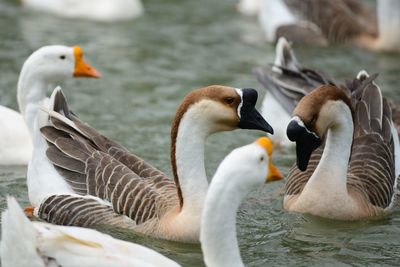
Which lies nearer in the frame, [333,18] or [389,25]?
[389,25]

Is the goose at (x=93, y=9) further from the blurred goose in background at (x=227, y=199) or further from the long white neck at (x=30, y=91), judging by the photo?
the blurred goose in background at (x=227, y=199)

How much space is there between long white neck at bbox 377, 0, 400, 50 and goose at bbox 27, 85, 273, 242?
22.0 feet

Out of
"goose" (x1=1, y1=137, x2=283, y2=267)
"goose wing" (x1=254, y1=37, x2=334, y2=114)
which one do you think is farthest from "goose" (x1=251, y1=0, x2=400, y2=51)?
"goose" (x1=1, y1=137, x2=283, y2=267)

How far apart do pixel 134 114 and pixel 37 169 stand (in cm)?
320

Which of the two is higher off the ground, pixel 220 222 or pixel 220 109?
pixel 220 109

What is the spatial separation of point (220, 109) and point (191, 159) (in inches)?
17.2

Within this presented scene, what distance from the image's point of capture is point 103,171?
8.08 meters

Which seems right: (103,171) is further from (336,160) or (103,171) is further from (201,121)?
(336,160)

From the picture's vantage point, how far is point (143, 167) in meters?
8.31

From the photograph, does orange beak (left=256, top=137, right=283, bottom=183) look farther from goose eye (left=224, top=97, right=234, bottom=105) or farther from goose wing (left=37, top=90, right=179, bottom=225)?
goose wing (left=37, top=90, right=179, bottom=225)

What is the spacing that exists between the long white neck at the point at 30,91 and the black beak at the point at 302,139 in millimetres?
2612

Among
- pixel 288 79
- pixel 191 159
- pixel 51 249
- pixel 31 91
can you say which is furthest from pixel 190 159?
pixel 288 79

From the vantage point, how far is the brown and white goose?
810 cm

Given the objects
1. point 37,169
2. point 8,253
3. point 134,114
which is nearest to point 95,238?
point 8,253
